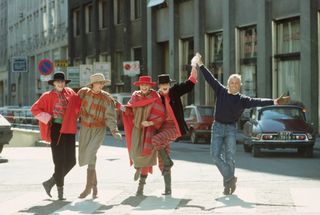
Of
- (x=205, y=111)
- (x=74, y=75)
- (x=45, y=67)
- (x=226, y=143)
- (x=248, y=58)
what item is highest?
(x=248, y=58)

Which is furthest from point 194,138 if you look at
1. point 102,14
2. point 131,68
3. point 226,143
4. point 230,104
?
point 102,14

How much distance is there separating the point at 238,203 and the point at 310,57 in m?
19.4

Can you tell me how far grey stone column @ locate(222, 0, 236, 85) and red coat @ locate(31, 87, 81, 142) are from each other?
24266 mm

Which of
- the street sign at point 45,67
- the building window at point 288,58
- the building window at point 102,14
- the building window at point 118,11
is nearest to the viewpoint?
the street sign at point 45,67

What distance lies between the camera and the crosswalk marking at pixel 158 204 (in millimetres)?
9698

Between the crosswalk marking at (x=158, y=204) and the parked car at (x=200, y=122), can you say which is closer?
the crosswalk marking at (x=158, y=204)

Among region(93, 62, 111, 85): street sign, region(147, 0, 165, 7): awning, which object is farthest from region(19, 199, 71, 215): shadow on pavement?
region(147, 0, 165, 7): awning

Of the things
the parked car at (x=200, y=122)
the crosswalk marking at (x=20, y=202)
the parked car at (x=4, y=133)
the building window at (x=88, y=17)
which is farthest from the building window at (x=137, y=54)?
the crosswalk marking at (x=20, y=202)

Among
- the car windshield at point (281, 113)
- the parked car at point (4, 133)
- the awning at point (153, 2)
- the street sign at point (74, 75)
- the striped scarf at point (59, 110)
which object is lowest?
the parked car at point (4, 133)

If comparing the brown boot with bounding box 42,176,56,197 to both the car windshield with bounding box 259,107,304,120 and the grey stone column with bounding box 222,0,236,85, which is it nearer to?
the car windshield with bounding box 259,107,304,120

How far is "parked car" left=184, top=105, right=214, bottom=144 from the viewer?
27.5 metres

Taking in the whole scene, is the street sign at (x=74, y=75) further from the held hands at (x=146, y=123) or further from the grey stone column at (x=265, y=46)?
the held hands at (x=146, y=123)

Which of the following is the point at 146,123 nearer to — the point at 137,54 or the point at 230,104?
the point at 230,104

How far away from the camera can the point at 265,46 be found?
32.0 m
